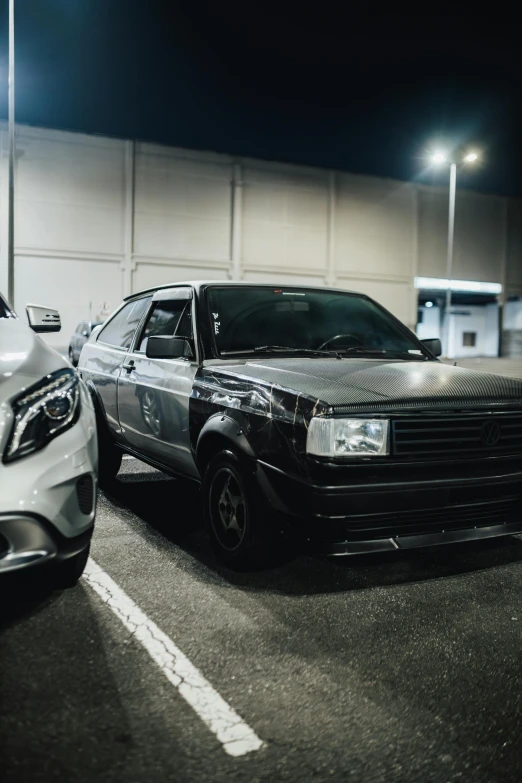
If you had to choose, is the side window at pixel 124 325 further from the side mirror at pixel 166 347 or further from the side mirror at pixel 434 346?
the side mirror at pixel 434 346

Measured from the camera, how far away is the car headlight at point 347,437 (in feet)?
11.5

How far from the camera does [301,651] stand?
3.11 meters

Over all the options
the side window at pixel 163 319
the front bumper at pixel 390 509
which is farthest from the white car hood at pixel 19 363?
the side window at pixel 163 319

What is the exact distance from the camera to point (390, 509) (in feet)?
11.6

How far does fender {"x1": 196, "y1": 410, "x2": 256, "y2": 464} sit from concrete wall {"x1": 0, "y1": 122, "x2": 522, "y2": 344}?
26.5m

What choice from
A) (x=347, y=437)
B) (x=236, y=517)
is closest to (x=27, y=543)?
(x=236, y=517)

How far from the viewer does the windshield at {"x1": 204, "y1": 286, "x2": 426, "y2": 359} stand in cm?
487

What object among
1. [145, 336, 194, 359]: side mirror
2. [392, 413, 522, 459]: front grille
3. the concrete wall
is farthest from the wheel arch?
the concrete wall

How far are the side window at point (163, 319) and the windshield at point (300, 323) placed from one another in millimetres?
416

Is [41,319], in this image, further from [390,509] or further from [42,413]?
[390,509]

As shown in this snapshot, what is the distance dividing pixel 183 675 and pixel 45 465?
0.96 meters

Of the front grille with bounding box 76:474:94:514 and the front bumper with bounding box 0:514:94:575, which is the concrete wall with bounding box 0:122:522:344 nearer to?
the front grille with bounding box 76:474:94:514

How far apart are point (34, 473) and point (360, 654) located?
148cm

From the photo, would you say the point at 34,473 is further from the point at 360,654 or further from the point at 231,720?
the point at 360,654
